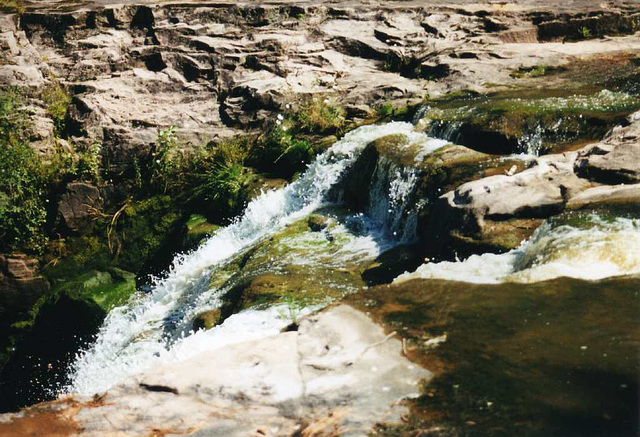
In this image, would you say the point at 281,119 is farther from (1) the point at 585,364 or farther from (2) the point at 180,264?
(1) the point at 585,364

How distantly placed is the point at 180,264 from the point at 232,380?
7015 mm

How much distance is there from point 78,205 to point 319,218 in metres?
4.98

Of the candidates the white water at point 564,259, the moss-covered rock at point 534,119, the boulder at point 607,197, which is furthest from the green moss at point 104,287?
the boulder at point 607,197

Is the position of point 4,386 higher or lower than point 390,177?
lower

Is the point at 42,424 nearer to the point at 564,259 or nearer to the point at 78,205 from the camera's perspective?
the point at 564,259

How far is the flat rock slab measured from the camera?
3.18 meters

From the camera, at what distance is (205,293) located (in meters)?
8.18

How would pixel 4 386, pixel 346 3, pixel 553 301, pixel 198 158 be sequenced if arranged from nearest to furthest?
pixel 553 301 < pixel 4 386 < pixel 198 158 < pixel 346 3

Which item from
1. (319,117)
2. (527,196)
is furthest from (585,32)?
(527,196)

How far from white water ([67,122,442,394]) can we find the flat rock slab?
5.24 ft

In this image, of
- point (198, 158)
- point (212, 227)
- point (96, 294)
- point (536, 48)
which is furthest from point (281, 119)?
point (536, 48)

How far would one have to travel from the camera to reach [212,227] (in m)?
10.6

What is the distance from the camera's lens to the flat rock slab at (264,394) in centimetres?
318

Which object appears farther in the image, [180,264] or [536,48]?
[536,48]
